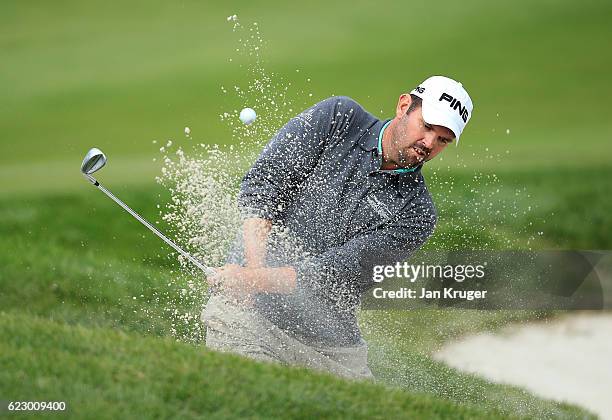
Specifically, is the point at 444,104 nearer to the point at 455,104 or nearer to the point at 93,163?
the point at 455,104

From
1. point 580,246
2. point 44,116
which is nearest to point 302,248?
point 580,246

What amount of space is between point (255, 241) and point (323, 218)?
279mm

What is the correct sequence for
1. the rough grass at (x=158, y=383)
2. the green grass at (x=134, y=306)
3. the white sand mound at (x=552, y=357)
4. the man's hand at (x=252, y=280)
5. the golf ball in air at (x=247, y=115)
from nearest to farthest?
the rough grass at (x=158, y=383)
the green grass at (x=134, y=306)
the man's hand at (x=252, y=280)
the golf ball in air at (x=247, y=115)
the white sand mound at (x=552, y=357)

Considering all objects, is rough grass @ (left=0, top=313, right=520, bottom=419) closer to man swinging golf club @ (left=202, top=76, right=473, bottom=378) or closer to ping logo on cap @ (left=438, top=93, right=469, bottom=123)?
man swinging golf club @ (left=202, top=76, right=473, bottom=378)

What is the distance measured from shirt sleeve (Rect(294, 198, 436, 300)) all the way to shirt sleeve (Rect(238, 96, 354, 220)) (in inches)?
9.2

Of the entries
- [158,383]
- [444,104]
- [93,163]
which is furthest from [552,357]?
[158,383]

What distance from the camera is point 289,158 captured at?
3230 mm

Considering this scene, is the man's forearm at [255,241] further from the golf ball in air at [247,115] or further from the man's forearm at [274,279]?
the golf ball in air at [247,115]

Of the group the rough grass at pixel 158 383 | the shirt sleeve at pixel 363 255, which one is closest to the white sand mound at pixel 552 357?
the shirt sleeve at pixel 363 255

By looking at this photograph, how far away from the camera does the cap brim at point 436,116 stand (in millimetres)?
3180

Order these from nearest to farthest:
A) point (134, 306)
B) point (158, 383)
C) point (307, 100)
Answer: point (158, 383), point (134, 306), point (307, 100)

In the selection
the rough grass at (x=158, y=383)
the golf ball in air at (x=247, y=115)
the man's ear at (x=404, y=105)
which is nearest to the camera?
the rough grass at (x=158, y=383)

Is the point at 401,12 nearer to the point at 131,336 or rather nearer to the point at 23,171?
the point at 23,171

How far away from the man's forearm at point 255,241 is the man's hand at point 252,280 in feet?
0.09
